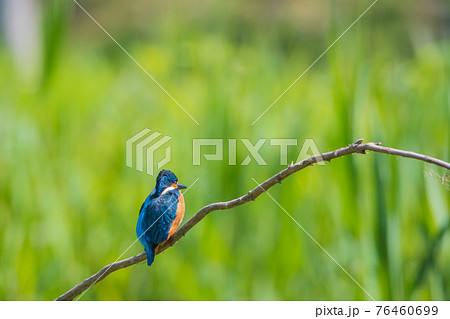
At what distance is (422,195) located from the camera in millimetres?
497

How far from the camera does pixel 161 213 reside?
199 millimetres

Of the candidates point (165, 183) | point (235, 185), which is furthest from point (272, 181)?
point (235, 185)

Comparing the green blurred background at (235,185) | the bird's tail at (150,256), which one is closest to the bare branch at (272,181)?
the bird's tail at (150,256)

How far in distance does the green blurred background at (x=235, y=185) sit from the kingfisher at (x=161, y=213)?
0.16 metres

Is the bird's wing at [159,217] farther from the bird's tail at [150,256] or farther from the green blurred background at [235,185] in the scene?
the green blurred background at [235,185]

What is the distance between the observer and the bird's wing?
0.65 feet

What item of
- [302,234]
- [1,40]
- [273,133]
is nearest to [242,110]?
[273,133]

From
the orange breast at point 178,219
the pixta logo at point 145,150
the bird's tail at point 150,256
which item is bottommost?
the bird's tail at point 150,256

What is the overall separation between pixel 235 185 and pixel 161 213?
1.02 feet

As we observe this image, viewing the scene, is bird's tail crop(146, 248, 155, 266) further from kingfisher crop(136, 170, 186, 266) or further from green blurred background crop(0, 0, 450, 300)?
green blurred background crop(0, 0, 450, 300)

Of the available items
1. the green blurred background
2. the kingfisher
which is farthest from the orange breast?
the green blurred background

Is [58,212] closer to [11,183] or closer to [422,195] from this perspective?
[11,183]

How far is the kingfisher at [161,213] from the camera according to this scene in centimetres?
20

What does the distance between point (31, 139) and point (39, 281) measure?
16 cm
